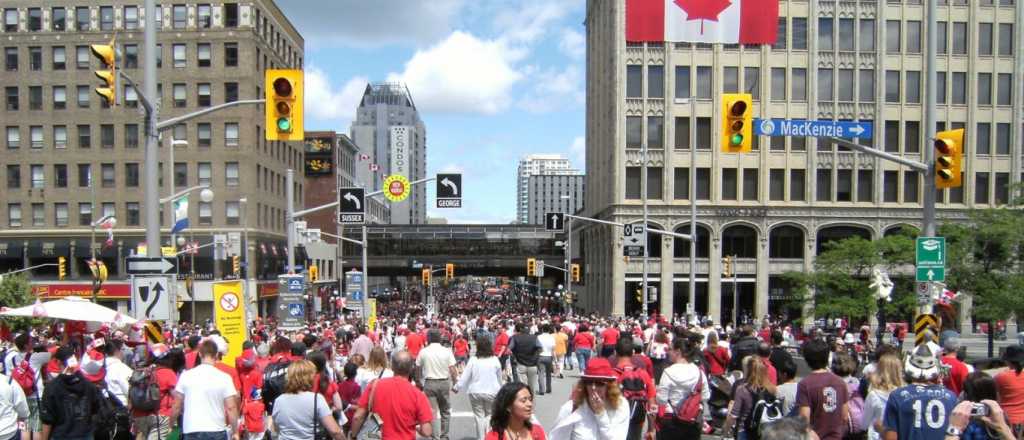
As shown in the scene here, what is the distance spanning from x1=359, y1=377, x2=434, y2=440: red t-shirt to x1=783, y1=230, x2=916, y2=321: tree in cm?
3413

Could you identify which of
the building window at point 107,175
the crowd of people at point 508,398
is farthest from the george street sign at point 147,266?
the building window at point 107,175

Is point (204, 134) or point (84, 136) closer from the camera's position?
point (84, 136)

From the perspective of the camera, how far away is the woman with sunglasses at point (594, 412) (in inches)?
249

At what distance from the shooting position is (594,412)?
636cm

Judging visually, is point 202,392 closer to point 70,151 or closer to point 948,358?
point 948,358

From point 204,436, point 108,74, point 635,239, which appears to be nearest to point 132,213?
point 635,239

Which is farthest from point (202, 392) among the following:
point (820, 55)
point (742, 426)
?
point (820, 55)

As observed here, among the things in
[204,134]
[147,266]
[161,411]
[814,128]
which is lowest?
[161,411]

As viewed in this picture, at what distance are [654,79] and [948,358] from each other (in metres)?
45.0

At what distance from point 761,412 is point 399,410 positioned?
341cm

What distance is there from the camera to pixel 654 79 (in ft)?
178

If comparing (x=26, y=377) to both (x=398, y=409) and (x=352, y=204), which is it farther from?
(x=352, y=204)

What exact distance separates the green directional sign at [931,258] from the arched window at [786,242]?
40.9m

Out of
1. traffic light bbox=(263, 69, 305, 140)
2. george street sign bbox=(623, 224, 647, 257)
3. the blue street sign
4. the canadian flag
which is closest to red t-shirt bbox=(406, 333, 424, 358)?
traffic light bbox=(263, 69, 305, 140)
